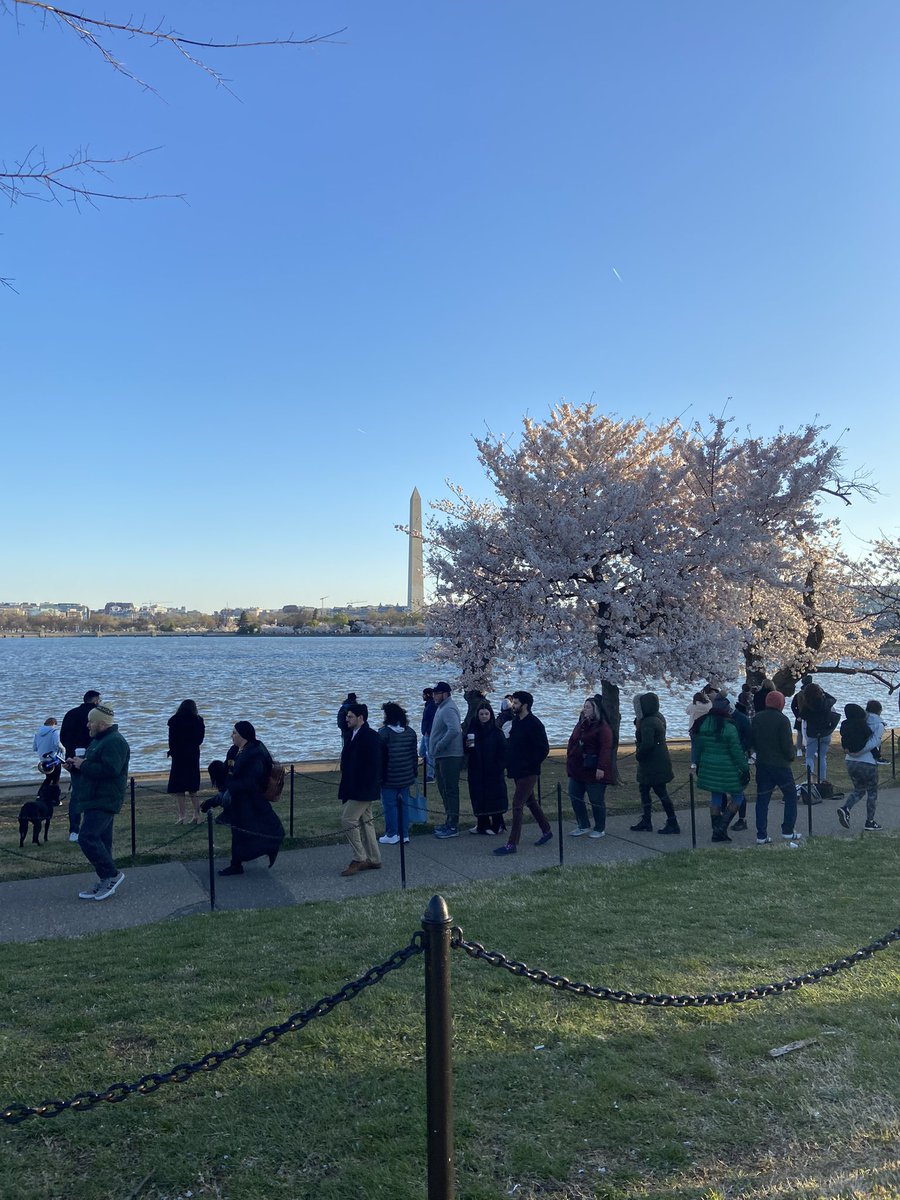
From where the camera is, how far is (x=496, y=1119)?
4078 mm

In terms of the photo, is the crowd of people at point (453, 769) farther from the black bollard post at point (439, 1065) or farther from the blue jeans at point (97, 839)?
the black bollard post at point (439, 1065)

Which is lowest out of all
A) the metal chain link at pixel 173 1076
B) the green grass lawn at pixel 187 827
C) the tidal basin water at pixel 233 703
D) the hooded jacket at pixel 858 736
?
the tidal basin water at pixel 233 703

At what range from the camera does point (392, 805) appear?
11.0 metres

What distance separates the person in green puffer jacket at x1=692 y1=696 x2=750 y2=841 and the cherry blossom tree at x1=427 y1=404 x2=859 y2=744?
812 centimetres

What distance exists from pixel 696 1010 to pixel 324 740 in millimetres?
23925

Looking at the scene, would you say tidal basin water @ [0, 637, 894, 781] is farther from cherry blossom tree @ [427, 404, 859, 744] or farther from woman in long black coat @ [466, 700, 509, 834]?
woman in long black coat @ [466, 700, 509, 834]

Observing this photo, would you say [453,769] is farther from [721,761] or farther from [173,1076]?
[173,1076]

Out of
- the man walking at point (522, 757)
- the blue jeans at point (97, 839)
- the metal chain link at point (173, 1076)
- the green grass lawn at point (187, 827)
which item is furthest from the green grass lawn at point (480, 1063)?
the green grass lawn at point (187, 827)

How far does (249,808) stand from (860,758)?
26.1 ft

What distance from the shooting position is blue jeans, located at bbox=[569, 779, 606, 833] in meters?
11.3

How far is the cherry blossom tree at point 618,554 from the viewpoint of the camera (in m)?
19.8

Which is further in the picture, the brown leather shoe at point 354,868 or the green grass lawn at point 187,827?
the green grass lawn at point 187,827

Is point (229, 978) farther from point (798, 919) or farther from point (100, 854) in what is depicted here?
point (798, 919)

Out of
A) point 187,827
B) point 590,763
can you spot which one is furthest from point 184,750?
point 590,763
